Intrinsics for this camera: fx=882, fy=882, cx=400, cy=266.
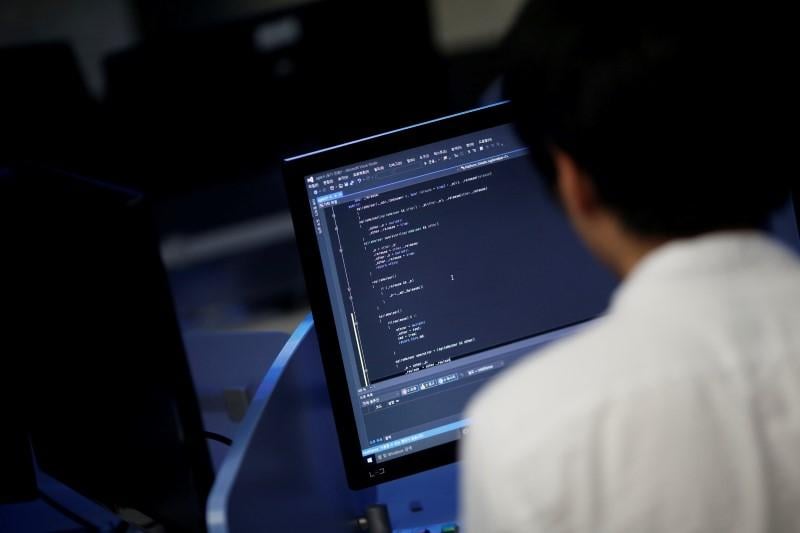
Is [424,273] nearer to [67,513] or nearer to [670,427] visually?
[670,427]

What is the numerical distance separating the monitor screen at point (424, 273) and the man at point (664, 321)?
0.33 m

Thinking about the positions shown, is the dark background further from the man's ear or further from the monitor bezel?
the man's ear

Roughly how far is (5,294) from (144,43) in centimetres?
209

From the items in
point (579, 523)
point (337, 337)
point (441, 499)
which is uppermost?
point (337, 337)

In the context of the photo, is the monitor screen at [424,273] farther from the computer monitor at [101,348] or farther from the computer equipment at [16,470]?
the computer equipment at [16,470]

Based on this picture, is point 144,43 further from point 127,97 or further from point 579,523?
point 579,523

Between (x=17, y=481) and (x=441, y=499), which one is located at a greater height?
(x=17, y=481)

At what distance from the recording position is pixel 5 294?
89 cm

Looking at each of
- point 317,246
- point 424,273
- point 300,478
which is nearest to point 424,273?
point 424,273

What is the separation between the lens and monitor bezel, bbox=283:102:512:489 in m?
0.90

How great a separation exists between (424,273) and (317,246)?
12cm

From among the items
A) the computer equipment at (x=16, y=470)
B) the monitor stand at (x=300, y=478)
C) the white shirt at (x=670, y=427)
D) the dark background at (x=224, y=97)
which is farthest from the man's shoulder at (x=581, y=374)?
the dark background at (x=224, y=97)

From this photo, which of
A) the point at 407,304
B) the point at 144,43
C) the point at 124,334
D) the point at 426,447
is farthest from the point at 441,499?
the point at 144,43

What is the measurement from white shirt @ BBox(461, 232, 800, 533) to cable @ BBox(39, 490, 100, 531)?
2.31 feet
